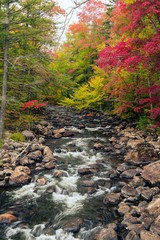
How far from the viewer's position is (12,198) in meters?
7.67

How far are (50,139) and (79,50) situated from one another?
16536mm

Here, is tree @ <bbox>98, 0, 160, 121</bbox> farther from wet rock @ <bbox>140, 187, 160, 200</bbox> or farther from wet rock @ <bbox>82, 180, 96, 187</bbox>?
wet rock @ <bbox>82, 180, 96, 187</bbox>

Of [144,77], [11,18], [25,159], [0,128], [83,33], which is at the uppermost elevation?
[83,33]

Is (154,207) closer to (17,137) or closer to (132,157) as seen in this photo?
(132,157)

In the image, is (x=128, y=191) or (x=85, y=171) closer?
(x=128, y=191)

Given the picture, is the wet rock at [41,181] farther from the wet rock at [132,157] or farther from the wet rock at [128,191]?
the wet rock at [132,157]

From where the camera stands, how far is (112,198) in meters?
7.30

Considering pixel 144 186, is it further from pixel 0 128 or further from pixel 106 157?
pixel 0 128

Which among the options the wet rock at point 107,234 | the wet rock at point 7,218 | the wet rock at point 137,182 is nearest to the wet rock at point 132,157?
the wet rock at point 137,182

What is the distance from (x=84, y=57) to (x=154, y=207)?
23097 mm

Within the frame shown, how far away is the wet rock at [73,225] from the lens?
602 centimetres

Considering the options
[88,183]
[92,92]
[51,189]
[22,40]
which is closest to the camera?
[51,189]

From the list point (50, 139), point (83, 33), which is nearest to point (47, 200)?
point (50, 139)

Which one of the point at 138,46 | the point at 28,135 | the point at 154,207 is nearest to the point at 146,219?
the point at 154,207
